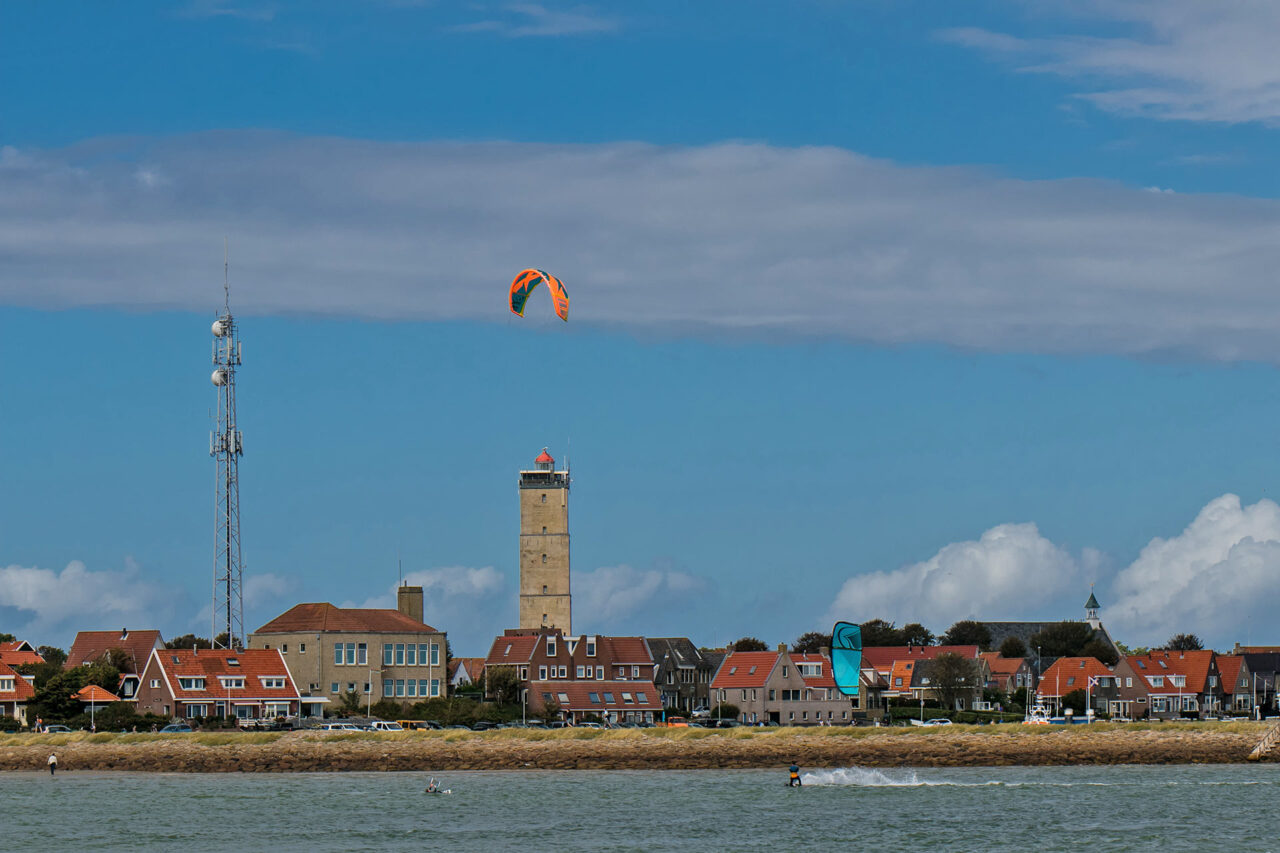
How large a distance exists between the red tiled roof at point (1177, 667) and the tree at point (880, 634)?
2412 centimetres

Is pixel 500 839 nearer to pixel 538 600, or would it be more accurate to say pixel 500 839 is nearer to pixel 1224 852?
pixel 1224 852

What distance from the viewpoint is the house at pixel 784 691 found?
9094cm

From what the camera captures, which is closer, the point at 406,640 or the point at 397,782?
the point at 397,782

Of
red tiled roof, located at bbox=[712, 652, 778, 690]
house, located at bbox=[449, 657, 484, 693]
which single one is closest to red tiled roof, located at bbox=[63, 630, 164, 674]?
house, located at bbox=[449, 657, 484, 693]

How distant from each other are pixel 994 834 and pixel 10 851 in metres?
24.1

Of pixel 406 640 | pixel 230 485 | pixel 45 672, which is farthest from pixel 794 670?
pixel 45 672

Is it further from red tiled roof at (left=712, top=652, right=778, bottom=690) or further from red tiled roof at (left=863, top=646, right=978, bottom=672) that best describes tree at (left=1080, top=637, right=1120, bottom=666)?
red tiled roof at (left=712, top=652, right=778, bottom=690)

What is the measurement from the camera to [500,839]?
4562 centimetres

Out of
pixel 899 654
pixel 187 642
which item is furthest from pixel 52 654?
pixel 899 654

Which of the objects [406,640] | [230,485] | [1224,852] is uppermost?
[230,485]

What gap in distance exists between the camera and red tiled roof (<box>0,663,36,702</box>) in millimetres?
81812

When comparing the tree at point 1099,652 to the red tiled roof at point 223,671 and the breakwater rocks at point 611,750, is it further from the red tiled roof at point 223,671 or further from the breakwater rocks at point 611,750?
the red tiled roof at point 223,671

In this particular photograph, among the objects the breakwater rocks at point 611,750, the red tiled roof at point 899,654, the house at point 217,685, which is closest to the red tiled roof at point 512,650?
the house at point 217,685

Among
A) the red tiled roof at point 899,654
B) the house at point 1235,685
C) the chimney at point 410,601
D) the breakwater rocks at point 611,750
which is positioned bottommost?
the breakwater rocks at point 611,750
